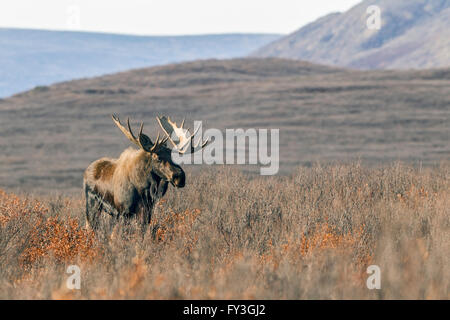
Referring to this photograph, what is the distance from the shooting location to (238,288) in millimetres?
5824

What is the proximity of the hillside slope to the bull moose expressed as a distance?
22850mm

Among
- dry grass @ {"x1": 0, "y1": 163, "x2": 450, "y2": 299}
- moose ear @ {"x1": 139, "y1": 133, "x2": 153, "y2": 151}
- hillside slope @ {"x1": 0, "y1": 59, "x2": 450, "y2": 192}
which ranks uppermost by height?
hillside slope @ {"x1": 0, "y1": 59, "x2": 450, "y2": 192}

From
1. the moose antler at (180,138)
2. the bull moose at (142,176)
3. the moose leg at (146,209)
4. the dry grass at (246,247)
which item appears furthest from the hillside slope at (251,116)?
the moose leg at (146,209)

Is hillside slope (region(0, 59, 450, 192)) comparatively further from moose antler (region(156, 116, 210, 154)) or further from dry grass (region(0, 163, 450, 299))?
moose antler (region(156, 116, 210, 154))

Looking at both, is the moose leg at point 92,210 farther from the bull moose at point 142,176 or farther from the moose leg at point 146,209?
the moose leg at point 146,209

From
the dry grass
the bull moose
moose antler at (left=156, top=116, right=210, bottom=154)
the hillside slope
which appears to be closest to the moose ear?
the bull moose

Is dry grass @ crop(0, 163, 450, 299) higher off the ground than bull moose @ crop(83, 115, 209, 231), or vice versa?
bull moose @ crop(83, 115, 209, 231)

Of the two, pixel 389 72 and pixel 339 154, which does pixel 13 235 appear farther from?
pixel 389 72

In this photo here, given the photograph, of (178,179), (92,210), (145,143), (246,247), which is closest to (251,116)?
(92,210)

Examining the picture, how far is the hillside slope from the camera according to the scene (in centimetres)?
3650

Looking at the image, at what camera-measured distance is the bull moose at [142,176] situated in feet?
24.4

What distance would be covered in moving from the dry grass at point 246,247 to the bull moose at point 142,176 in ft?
0.96

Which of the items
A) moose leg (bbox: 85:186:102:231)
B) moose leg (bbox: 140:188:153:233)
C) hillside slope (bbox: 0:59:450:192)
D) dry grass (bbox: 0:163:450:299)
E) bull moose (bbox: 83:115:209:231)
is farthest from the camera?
hillside slope (bbox: 0:59:450:192)
